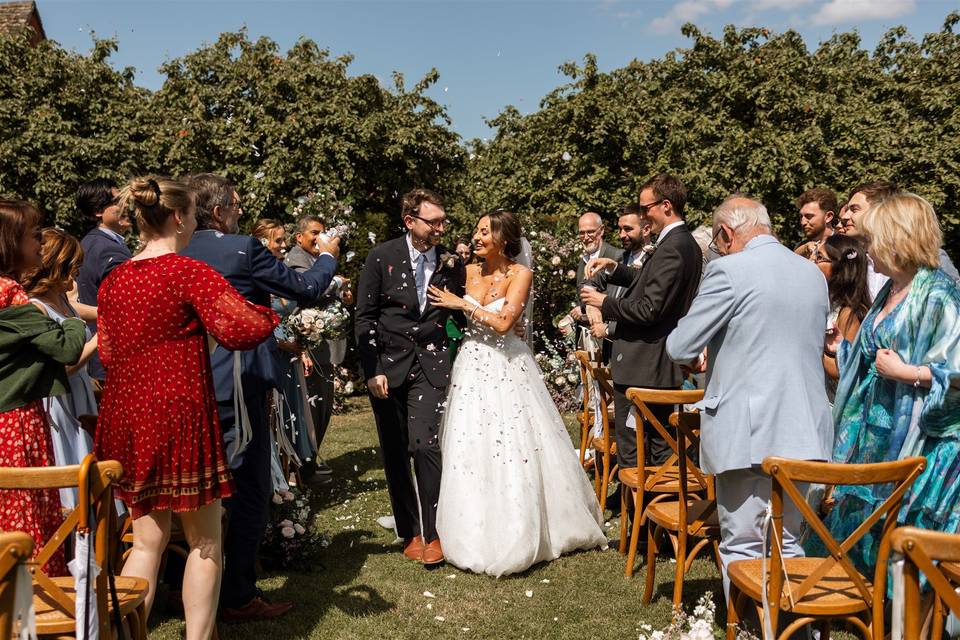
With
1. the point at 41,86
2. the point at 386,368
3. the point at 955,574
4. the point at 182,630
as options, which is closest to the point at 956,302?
the point at 955,574

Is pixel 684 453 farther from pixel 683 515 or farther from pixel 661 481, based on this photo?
pixel 661 481

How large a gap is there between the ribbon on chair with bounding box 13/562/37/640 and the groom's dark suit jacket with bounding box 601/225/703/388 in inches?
146

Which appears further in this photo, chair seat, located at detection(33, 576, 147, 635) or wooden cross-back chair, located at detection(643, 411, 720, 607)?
wooden cross-back chair, located at detection(643, 411, 720, 607)

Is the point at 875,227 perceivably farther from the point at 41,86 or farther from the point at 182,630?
the point at 41,86

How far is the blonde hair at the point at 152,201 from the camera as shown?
3.13 metres

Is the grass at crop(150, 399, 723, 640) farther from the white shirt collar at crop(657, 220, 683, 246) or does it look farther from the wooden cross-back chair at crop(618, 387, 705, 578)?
the white shirt collar at crop(657, 220, 683, 246)

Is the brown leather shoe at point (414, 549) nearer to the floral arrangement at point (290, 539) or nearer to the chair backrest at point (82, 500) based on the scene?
the floral arrangement at point (290, 539)

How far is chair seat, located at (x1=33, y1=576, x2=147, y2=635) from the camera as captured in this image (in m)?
2.65

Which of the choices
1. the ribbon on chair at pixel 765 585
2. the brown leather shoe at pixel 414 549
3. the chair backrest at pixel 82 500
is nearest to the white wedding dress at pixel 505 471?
the brown leather shoe at pixel 414 549

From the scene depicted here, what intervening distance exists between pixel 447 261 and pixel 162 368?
2.45m

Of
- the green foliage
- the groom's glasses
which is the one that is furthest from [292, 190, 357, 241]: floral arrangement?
the green foliage

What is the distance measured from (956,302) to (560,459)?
103 inches

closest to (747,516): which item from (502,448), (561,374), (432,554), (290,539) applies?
(502,448)

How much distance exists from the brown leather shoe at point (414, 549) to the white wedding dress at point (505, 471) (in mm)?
243
